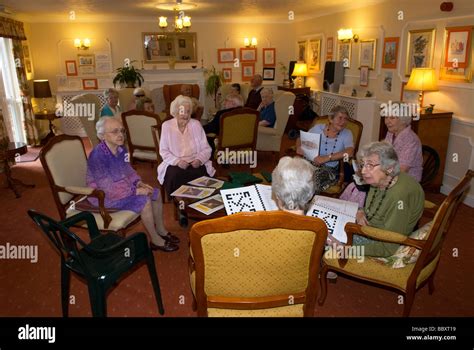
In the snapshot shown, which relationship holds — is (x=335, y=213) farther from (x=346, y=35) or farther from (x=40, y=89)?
(x=40, y=89)

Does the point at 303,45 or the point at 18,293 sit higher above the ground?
the point at 303,45

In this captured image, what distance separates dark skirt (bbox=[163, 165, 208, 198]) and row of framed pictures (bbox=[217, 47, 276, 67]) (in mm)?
5973

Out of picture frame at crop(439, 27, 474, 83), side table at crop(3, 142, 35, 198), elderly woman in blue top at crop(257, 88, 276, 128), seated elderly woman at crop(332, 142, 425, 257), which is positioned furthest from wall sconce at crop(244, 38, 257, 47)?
seated elderly woman at crop(332, 142, 425, 257)

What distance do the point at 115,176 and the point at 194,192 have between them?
2.04ft

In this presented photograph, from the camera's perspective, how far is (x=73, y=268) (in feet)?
7.32

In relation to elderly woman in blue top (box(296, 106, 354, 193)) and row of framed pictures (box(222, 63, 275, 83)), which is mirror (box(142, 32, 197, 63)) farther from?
elderly woman in blue top (box(296, 106, 354, 193))

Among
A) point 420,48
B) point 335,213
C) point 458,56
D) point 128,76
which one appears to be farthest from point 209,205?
point 128,76

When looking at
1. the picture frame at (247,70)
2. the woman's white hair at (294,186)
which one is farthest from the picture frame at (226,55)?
the woman's white hair at (294,186)

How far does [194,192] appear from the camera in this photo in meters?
2.99

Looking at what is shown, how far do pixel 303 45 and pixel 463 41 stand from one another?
4.80 metres
